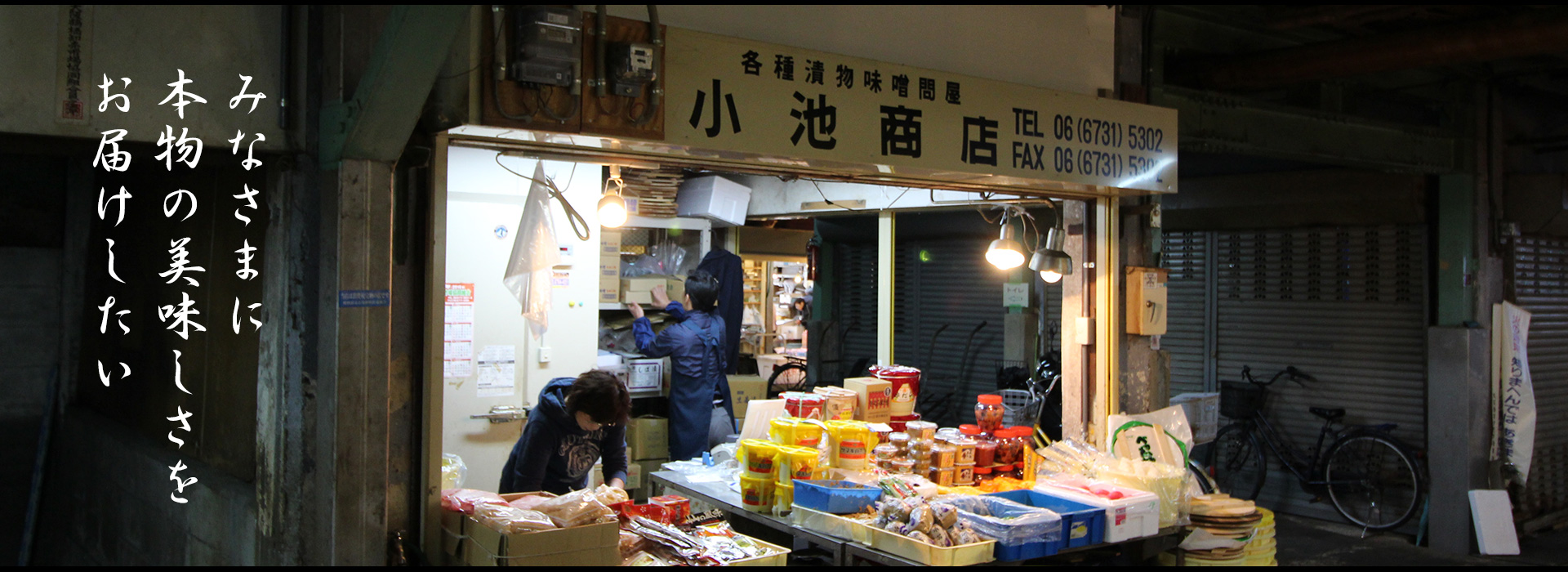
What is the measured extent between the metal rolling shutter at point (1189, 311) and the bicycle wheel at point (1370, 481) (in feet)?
4.67

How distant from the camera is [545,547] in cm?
361

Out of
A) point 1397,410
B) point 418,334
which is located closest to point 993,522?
point 418,334

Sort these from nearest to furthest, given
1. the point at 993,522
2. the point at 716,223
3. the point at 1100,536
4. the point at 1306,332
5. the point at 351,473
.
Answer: the point at 351,473, the point at 993,522, the point at 1100,536, the point at 716,223, the point at 1306,332

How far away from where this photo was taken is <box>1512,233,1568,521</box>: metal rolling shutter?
29.9ft

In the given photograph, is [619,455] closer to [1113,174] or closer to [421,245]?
[421,245]

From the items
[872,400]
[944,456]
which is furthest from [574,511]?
[872,400]

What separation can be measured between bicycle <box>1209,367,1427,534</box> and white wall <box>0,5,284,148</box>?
353 inches

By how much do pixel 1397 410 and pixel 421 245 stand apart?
29.3ft

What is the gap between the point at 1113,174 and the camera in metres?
5.55

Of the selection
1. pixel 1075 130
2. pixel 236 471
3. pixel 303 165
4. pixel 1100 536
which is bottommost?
pixel 1100 536

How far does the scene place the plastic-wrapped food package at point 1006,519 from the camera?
4422 mm

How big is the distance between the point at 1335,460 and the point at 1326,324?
4.30 ft

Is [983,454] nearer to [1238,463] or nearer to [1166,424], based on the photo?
[1166,424]

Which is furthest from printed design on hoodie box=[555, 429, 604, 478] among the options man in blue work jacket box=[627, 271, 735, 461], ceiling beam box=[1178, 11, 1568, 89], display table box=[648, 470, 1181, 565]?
ceiling beam box=[1178, 11, 1568, 89]
